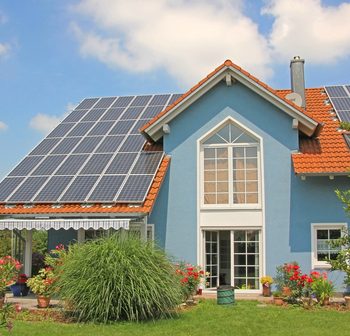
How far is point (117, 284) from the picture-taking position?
A: 47.3ft

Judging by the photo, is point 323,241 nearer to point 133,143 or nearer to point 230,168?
point 230,168

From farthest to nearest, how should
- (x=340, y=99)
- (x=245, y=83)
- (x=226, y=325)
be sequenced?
(x=340, y=99), (x=245, y=83), (x=226, y=325)

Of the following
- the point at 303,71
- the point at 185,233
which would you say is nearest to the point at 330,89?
the point at 303,71

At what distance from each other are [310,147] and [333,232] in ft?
12.1

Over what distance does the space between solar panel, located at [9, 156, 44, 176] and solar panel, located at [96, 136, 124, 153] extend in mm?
2876

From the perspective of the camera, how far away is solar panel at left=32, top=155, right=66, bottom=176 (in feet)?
73.8

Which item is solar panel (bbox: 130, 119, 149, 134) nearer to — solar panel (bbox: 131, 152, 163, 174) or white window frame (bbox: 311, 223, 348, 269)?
solar panel (bbox: 131, 152, 163, 174)

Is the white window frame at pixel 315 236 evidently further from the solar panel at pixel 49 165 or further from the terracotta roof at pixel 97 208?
the solar panel at pixel 49 165

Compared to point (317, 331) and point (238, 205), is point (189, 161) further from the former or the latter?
point (317, 331)

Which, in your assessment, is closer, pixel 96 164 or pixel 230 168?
pixel 230 168

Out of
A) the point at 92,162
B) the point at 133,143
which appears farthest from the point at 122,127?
the point at 92,162

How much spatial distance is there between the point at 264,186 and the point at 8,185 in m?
11.0

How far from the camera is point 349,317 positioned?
15.3 metres

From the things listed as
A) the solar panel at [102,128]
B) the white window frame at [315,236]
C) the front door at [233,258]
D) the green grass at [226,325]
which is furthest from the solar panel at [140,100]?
the green grass at [226,325]
